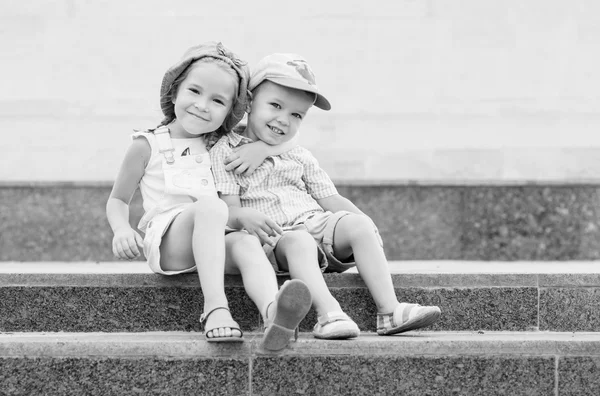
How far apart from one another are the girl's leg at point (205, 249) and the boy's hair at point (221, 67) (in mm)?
515

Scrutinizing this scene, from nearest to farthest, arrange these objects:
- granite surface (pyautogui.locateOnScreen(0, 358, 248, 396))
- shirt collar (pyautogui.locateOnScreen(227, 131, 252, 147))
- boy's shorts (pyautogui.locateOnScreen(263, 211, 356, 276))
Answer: granite surface (pyautogui.locateOnScreen(0, 358, 248, 396)) → boy's shorts (pyautogui.locateOnScreen(263, 211, 356, 276)) → shirt collar (pyautogui.locateOnScreen(227, 131, 252, 147))

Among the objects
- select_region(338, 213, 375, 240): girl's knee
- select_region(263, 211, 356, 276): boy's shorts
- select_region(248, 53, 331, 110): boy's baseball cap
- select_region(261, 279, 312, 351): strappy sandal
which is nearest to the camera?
select_region(261, 279, 312, 351): strappy sandal

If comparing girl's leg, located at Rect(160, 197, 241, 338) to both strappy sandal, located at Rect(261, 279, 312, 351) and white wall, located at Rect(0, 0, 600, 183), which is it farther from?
white wall, located at Rect(0, 0, 600, 183)

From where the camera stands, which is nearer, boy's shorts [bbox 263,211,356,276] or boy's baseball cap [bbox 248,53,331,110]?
boy's shorts [bbox 263,211,356,276]

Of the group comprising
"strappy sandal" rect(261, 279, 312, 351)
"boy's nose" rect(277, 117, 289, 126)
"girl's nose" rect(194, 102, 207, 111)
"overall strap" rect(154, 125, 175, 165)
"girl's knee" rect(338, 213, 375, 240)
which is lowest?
"strappy sandal" rect(261, 279, 312, 351)

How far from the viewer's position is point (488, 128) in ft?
18.3

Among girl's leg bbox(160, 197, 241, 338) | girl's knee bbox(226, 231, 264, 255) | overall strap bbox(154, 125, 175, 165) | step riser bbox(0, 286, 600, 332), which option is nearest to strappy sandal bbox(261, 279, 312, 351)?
girl's leg bbox(160, 197, 241, 338)

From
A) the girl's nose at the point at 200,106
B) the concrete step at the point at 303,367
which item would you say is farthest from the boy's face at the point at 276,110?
the concrete step at the point at 303,367

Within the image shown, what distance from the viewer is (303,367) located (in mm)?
2787

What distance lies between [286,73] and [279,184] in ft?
1.46

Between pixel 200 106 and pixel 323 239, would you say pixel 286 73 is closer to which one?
pixel 200 106

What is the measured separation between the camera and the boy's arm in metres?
3.17

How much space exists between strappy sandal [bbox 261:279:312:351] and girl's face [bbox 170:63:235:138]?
0.99 metres

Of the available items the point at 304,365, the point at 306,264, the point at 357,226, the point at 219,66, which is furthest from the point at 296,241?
the point at 219,66
